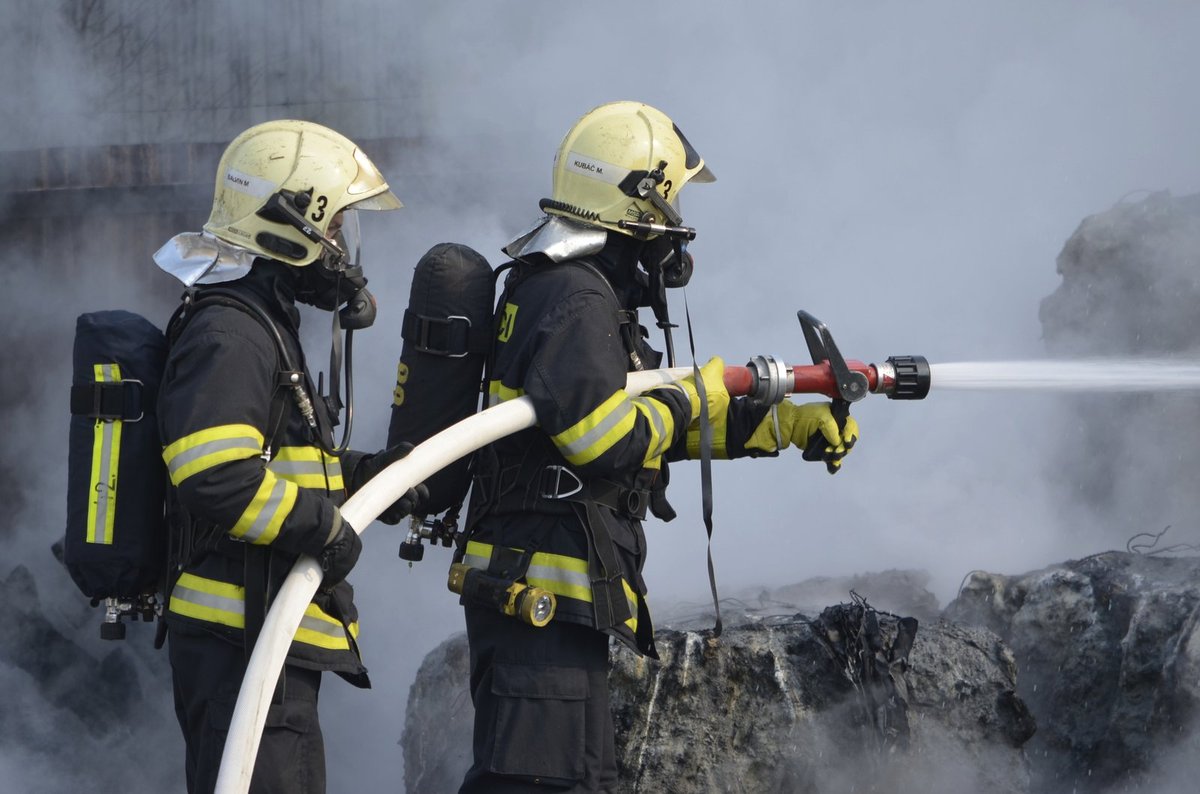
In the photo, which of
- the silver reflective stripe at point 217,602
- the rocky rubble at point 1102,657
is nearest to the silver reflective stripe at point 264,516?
the silver reflective stripe at point 217,602

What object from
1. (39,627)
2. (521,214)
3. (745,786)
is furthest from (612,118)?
(39,627)

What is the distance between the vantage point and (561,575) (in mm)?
3355

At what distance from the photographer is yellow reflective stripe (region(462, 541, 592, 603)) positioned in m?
3.33

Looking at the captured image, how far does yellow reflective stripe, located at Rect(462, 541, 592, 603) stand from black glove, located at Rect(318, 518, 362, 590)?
1.65 ft

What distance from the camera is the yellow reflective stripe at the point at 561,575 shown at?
3330mm

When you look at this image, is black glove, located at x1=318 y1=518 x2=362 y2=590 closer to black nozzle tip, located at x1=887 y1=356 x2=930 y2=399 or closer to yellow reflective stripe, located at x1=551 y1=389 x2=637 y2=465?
yellow reflective stripe, located at x1=551 y1=389 x2=637 y2=465

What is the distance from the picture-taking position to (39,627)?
6.62 meters

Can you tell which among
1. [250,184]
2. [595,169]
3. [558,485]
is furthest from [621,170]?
[250,184]

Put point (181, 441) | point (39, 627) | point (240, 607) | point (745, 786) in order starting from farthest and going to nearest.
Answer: point (39, 627) → point (745, 786) → point (240, 607) → point (181, 441)

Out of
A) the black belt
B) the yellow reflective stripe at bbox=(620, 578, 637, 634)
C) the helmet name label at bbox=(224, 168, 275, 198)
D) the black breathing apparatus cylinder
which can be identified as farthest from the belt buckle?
the helmet name label at bbox=(224, 168, 275, 198)

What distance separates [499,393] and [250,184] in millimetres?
814

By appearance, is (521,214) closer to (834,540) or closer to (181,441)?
(834,540)

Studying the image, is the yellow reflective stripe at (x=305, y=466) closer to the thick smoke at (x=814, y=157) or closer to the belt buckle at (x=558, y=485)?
the belt buckle at (x=558, y=485)

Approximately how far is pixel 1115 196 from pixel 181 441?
5.91 metres
